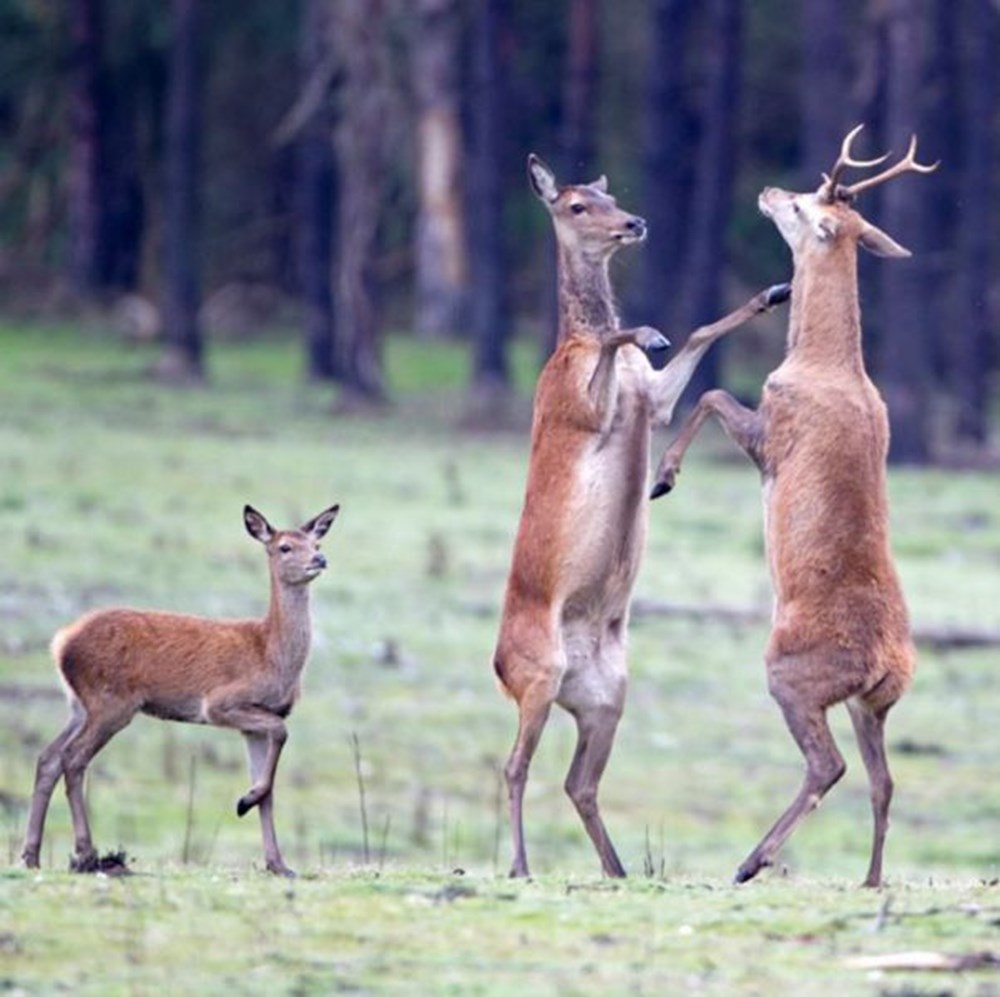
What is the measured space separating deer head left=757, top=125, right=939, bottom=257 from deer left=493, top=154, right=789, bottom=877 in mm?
357

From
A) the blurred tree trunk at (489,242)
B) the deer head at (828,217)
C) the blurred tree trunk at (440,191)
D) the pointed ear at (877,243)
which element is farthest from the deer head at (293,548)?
the blurred tree trunk at (440,191)

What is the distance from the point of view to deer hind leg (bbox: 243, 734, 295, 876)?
8.82 m

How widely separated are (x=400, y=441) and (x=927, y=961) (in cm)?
2429

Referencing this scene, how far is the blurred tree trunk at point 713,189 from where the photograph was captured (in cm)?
3456

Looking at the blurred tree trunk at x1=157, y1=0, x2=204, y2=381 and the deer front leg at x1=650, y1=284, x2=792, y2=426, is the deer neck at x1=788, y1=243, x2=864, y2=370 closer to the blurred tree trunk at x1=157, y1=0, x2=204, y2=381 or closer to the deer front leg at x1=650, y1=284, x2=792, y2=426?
the deer front leg at x1=650, y1=284, x2=792, y2=426

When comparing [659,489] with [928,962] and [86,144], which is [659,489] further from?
[86,144]

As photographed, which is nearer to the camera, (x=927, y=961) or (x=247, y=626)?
(x=927, y=961)

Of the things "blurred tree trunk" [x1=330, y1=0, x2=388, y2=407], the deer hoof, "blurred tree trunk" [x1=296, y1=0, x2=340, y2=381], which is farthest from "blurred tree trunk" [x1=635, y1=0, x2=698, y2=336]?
the deer hoof

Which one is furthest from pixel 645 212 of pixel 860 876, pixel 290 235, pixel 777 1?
pixel 860 876

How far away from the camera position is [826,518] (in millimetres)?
9008

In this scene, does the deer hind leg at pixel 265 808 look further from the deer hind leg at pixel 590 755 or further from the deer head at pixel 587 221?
the deer head at pixel 587 221

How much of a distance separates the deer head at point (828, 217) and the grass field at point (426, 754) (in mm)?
2157

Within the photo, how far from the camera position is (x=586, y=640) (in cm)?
952

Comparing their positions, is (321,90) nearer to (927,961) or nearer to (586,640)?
(586,640)
